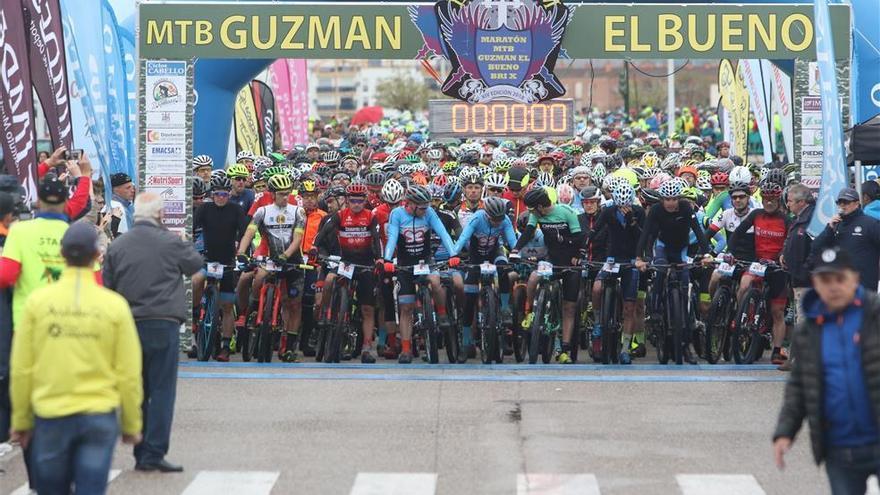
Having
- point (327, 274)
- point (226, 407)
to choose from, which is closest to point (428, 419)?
point (226, 407)

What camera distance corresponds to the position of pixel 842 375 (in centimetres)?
723

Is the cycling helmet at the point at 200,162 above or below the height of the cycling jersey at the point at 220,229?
above

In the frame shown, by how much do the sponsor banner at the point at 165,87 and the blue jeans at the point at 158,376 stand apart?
22.1 feet

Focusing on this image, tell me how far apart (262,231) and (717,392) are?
4.98 m

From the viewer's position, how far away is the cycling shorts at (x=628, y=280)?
52.9 ft

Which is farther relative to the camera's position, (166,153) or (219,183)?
(166,153)

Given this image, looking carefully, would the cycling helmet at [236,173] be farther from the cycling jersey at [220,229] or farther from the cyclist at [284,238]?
the cycling jersey at [220,229]

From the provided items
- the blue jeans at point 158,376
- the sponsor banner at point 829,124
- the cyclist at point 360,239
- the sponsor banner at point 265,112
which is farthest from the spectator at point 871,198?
the sponsor banner at point 265,112

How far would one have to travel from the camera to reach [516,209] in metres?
17.9

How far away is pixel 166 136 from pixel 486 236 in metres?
3.33

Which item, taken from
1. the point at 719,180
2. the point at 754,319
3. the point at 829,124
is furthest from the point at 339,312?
the point at 719,180

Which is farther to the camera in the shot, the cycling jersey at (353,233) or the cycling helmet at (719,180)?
the cycling helmet at (719,180)

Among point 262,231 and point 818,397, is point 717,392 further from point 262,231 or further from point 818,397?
point 818,397

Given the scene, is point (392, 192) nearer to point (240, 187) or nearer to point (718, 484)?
point (240, 187)
